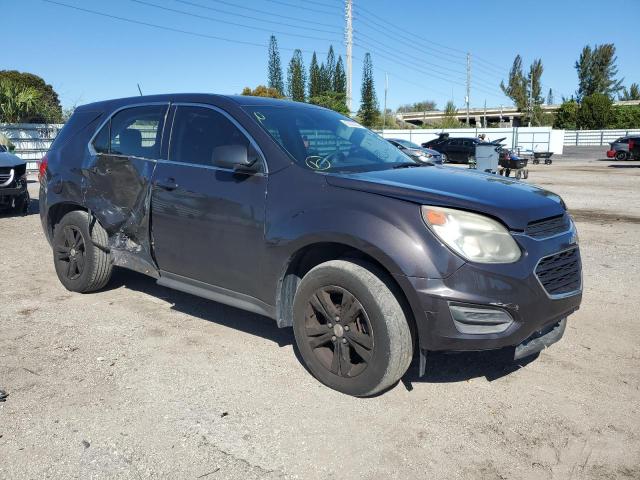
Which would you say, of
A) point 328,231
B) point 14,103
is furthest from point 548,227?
point 14,103

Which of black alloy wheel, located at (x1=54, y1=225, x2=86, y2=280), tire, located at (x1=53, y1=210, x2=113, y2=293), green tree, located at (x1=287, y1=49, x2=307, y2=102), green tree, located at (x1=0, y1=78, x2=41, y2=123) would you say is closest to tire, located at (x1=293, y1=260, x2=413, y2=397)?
tire, located at (x1=53, y1=210, x2=113, y2=293)

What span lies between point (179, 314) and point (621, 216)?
8826 millimetres

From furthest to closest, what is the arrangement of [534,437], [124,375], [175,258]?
[175,258] → [124,375] → [534,437]

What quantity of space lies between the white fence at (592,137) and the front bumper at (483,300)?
58.3 metres

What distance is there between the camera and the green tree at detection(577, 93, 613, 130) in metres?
63.1

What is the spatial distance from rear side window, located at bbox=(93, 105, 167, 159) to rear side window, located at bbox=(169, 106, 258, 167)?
0.70ft

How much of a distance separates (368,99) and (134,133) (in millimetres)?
65721

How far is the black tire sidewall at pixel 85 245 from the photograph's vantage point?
498 cm

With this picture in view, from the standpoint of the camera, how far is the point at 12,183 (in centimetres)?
1029

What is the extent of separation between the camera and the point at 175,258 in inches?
164

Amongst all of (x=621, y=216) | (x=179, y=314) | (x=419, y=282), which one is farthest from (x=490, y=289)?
(x=621, y=216)

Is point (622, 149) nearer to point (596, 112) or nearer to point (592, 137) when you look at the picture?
point (592, 137)

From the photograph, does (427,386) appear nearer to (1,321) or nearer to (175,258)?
(175,258)

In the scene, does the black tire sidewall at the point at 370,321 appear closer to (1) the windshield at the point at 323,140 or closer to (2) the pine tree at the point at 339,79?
(1) the windshield at the point at 323,140
